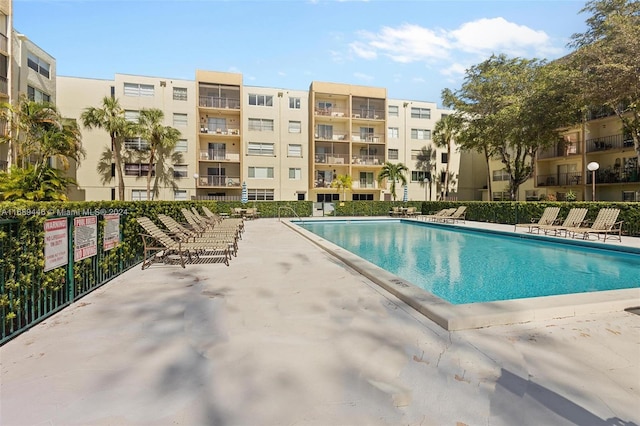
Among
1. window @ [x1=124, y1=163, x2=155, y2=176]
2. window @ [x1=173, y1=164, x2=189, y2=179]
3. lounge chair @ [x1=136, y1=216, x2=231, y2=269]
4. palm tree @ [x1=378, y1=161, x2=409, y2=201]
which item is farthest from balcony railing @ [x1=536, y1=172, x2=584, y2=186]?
window @ [x1=124, y1=163, x2=155, y2=176]

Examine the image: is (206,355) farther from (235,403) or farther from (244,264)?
(244,264)

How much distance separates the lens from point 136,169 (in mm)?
31359

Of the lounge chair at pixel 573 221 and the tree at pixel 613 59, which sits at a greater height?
the tree at pixel 613 59

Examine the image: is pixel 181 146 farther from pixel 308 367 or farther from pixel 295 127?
pixel 308 367

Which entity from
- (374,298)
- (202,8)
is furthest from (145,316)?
(202,8)

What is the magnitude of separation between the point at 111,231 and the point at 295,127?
31.5 metres

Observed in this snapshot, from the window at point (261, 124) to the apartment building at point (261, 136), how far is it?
10 cm

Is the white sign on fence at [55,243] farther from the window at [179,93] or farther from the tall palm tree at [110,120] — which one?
the window at [179,93]

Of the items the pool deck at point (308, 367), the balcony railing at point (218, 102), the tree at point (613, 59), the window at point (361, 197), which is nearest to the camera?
the pool deck at point (308, 367)

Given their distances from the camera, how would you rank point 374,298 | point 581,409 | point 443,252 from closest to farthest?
point 581,409
point 374,298
point 443,252

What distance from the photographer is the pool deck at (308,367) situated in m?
2.32

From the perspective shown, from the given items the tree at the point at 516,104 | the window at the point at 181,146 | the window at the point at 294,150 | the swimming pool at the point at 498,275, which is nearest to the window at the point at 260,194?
the window at the point at 294,150

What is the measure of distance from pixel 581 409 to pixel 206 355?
301cm

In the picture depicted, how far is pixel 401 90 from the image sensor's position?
131ft
